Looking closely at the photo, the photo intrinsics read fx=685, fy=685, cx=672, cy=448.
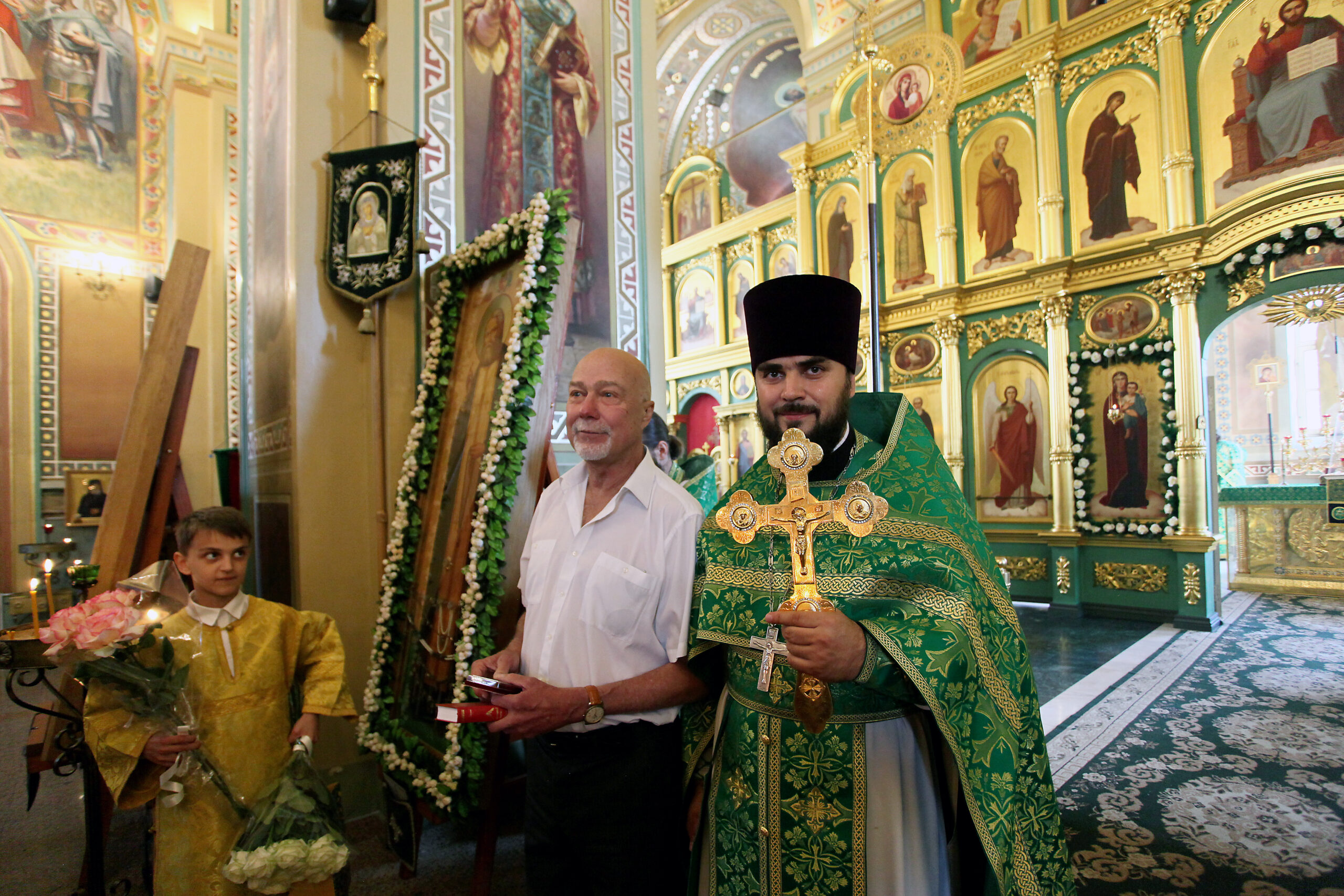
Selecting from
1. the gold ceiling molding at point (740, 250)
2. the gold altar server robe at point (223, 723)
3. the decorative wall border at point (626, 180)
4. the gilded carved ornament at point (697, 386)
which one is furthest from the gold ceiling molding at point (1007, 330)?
the gold altar server robe at point (223, 723)

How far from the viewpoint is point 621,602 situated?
6.66 ft

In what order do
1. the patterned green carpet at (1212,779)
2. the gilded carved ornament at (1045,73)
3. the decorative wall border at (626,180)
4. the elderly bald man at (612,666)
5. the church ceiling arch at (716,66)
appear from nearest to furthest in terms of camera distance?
the elderly bald man at (612,666), the patterned green carpet at (1212,779), the decorative wall border at (626,180), the gilded carved ornament at (1045,73), the church ceiling arch at (716,66)

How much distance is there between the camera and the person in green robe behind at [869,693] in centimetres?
156

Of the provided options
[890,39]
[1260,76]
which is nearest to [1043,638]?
[1260,76]

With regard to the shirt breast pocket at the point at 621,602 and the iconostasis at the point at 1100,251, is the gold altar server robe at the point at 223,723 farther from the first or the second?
the iconostasis at the point at 1100,251

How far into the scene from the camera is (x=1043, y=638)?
8844 millimetres

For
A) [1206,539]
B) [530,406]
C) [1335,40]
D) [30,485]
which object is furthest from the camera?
[30,485]

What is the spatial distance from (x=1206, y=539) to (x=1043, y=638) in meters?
2.72

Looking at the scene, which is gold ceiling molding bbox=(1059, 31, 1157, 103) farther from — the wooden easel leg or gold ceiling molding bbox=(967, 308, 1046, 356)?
the wooden easel leg

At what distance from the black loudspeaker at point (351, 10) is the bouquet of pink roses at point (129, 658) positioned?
368cm

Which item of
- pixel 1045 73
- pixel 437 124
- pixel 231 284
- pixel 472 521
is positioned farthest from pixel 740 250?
pixel 472 521

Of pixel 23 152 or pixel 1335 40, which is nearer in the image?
pixel 1335 40

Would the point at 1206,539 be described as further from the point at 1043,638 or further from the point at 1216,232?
the point at 1216,232

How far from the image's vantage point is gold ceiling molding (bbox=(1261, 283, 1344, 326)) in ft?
28.7
